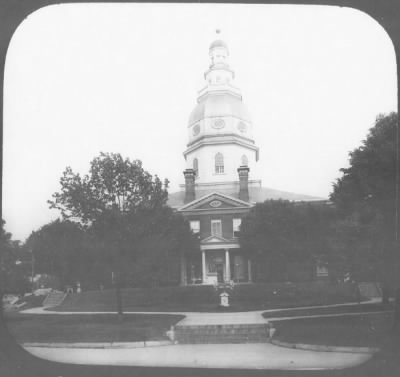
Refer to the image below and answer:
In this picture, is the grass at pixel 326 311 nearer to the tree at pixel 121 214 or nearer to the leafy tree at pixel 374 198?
the leafy tree at pixel 374 198

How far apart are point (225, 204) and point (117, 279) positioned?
10.2m

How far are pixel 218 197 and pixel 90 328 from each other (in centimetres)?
1189

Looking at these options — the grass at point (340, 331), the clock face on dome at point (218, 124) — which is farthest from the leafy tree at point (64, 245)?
the clock face on dome at point (218, 124)

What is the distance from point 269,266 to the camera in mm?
17891

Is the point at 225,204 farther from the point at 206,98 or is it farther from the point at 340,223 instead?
the point at 206,98

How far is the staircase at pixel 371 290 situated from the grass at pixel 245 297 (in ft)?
1.39

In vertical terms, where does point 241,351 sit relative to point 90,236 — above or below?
A: below

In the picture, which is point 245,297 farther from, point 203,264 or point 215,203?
point 215,203

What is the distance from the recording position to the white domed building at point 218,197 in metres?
18.1

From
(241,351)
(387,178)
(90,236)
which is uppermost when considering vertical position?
(387,178)

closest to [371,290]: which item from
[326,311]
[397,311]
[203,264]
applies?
[326,311]

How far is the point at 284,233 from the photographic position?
16609 millimetres

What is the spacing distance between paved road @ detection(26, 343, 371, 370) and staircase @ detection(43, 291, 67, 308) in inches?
393

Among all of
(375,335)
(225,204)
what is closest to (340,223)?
(375,335)
